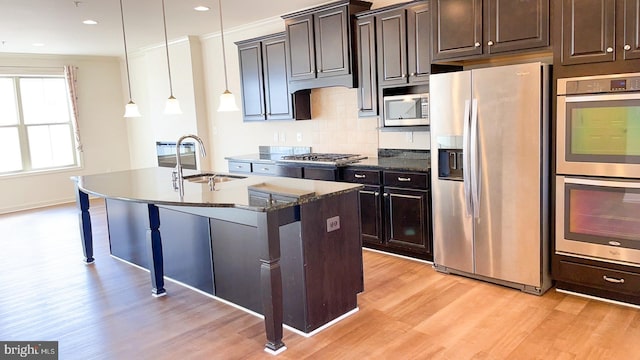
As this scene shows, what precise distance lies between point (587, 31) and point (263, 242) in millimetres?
2495

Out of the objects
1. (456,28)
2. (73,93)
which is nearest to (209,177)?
(456,28)

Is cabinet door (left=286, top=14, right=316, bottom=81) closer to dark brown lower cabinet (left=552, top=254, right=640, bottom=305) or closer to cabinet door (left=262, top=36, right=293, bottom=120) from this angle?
cabinet door (left=262, top=36, right=293, bottom=120)

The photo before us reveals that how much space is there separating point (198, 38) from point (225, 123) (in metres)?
1.39

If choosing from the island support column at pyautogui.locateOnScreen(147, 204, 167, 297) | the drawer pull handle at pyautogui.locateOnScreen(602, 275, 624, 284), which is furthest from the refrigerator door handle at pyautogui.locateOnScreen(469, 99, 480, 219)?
the island support column at pyautogui.locateOnScreen(147, 204, 167, 297)

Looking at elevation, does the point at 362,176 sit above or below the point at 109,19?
below

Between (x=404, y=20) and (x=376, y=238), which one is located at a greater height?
(x=404, y=20)

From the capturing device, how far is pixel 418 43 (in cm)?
434

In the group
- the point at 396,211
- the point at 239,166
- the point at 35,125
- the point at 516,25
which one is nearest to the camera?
the point at 516,25

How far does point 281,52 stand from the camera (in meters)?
5.76

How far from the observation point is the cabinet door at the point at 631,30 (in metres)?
2.92

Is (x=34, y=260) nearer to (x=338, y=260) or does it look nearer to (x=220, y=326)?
(x=220, y=326)

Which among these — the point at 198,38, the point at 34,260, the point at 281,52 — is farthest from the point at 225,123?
the point at 34,260

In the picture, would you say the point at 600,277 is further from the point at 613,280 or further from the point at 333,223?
the point at 333,223

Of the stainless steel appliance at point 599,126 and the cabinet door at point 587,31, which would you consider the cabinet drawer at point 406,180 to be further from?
the cabinet door at point 587,31
